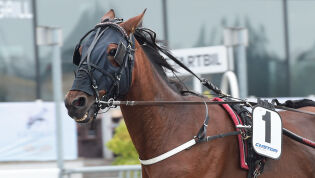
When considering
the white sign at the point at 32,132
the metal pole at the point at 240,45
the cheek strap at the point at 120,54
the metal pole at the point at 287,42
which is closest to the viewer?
the cheek strap at the point at 120,54

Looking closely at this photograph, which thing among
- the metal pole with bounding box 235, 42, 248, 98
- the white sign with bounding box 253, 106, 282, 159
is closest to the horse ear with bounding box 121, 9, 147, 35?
the white sign with bounding box 253, 106, 282, 159

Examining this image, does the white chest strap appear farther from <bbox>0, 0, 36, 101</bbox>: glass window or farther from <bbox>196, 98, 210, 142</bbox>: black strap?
<bbox>0, 0, 36, 101</bbox>: glass window

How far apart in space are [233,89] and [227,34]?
737 millimetres

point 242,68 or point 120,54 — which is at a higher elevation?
point 120,54

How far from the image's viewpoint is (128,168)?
23.4 ft

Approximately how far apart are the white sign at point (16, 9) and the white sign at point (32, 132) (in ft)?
9.06

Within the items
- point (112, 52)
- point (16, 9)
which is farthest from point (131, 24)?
point (16, 9)

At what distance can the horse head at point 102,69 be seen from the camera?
12.0ft

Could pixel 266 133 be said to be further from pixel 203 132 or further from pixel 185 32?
pixel 185 32

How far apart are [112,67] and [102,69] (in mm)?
77

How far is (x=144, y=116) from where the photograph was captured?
3.95 meters

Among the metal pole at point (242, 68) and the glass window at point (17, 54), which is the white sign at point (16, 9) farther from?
the metal pole at point (242, 68)

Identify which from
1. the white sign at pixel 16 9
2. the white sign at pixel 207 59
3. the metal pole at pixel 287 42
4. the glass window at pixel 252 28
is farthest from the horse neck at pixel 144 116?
the metal pole at pixel 287 42

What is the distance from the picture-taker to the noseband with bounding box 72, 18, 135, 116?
3699 millimetres
